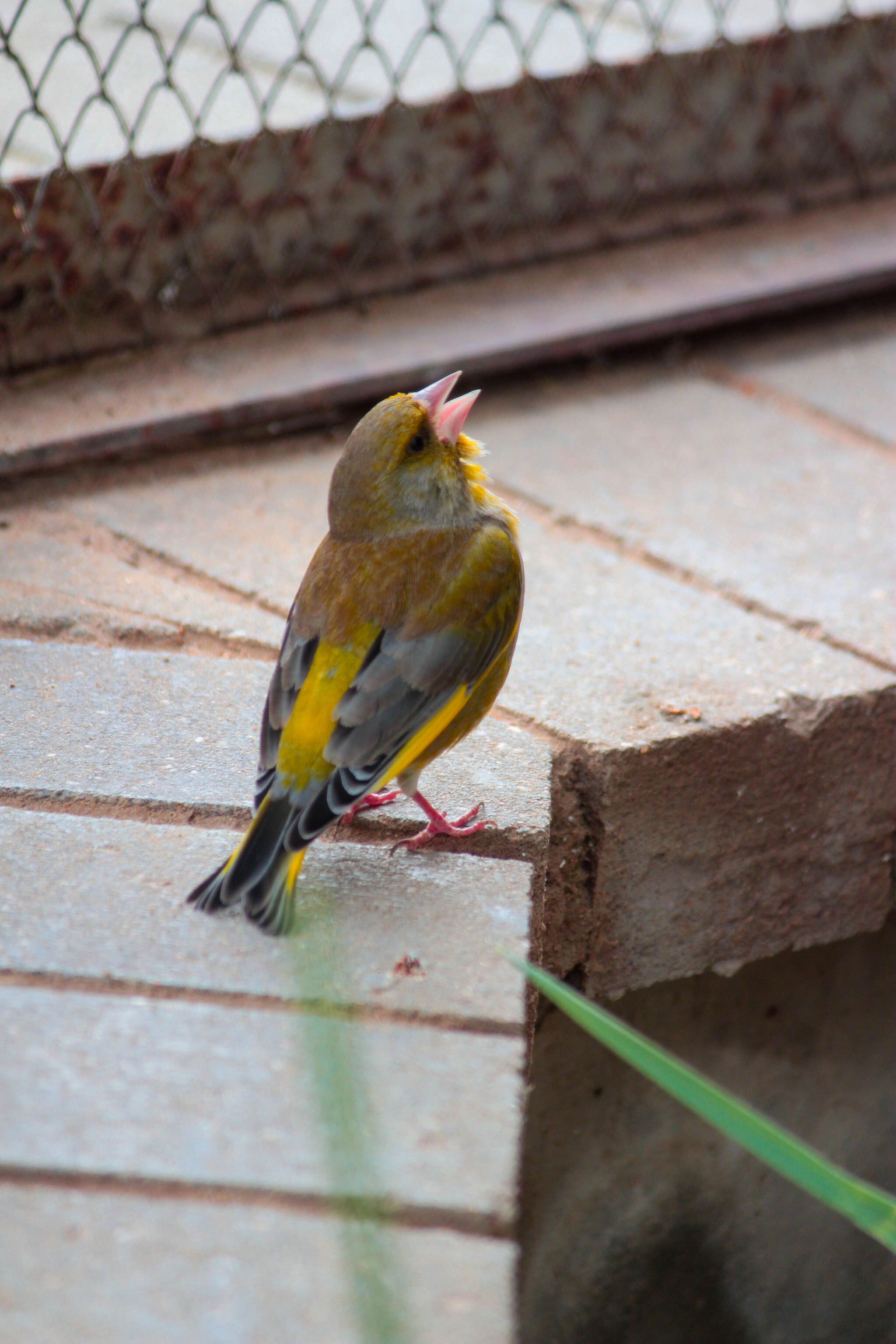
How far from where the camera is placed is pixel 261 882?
171cm

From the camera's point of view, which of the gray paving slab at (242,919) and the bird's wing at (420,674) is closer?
the gray paving slab at (242,919)

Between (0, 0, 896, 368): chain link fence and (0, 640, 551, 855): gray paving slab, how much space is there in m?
1.22

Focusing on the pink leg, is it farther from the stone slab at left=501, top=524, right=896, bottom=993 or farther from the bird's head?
the bird's head

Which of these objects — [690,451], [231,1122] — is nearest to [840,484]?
[690,451]

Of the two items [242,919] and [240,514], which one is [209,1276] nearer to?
[242,919]

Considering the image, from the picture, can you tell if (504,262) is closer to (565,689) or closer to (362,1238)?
(565,689)

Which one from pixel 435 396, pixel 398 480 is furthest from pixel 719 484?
pixel 398 480

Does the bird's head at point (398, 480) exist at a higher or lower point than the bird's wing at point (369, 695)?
higher

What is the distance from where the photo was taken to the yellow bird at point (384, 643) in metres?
1.76

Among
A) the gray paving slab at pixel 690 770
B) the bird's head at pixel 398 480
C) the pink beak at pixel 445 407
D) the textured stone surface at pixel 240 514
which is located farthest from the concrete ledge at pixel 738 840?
the textured stone surface at pixel 240 514

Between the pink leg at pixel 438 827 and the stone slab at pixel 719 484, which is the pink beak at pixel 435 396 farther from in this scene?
the stone slab at pixel 719 484

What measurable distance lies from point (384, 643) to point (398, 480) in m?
0.30

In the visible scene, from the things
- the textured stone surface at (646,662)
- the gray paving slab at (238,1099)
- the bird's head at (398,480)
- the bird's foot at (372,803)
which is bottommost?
the bird's foot at (372,803)

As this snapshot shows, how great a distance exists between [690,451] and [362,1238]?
8.08ft
